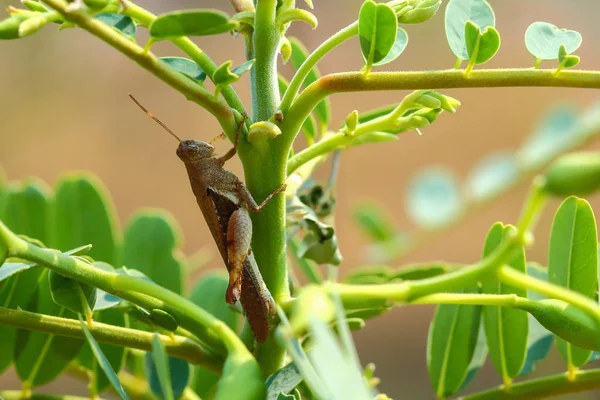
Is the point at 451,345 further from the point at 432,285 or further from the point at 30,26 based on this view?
the point at 30,26

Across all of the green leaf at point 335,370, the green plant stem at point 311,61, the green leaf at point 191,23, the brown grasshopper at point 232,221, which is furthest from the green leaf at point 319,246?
the green leaf at point 335,370

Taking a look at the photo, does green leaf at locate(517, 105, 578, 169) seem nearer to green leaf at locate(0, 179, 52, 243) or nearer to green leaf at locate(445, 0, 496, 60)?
green leaf at locate(445, 0, 496, 60)

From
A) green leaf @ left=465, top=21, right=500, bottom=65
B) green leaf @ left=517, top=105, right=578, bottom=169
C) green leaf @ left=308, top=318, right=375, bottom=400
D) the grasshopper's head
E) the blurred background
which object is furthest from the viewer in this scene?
the blurred background

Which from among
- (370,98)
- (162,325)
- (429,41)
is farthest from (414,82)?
(429,41)

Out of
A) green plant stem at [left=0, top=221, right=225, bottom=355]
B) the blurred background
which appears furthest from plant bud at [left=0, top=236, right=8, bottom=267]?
the blurred background

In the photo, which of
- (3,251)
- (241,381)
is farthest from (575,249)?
(3,251)

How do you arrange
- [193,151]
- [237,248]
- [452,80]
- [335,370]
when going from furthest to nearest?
[193,151] → [237,248] → [452,80] → [335,370]
